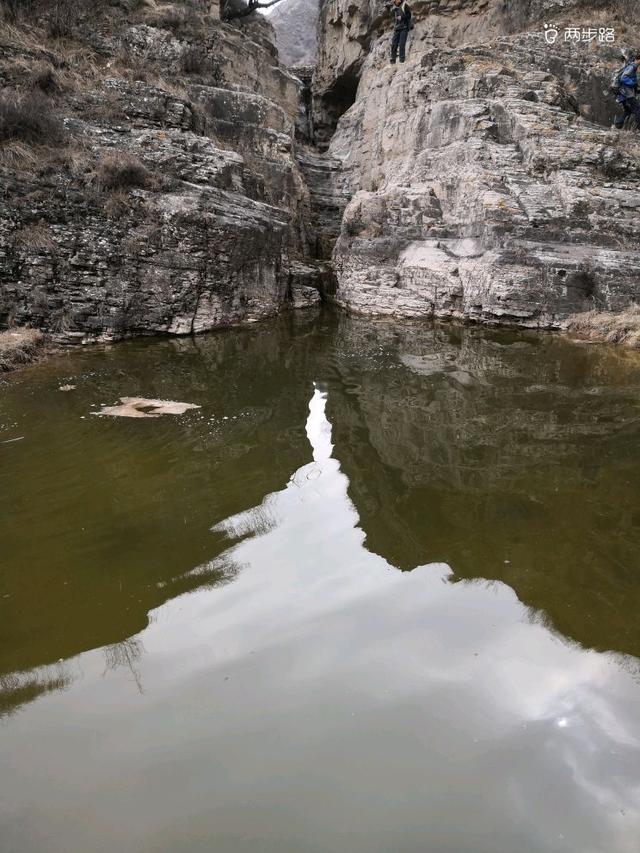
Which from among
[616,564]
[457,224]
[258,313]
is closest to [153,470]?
[616,564]

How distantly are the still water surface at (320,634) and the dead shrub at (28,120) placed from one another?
8.36 meters

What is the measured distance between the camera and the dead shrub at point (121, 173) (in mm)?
11523

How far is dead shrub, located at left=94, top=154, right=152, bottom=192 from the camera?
11523 millimetres

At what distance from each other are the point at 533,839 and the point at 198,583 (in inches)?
91.4

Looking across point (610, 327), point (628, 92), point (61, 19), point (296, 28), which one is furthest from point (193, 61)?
point (296, 28)

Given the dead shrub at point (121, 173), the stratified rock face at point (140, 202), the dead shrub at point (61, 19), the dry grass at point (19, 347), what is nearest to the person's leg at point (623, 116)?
the stratified rock face at point (140, 202)

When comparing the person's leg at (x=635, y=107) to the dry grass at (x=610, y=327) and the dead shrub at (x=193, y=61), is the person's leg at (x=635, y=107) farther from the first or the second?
the dead shrub at (x=193, y=61)

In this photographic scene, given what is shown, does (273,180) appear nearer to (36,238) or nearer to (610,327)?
(36,238)

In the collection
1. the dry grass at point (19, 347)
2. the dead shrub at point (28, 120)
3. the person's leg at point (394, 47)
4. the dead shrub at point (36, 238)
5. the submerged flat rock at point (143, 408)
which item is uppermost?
the person's leg at point (394, 47)

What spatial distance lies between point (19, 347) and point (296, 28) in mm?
61194

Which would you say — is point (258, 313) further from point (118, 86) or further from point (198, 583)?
point (198, 583)

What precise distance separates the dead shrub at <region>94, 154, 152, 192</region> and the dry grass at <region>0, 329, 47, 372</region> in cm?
395

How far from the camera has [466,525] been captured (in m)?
4.21

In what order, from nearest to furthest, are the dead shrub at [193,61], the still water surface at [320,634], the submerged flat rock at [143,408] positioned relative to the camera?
the still water surface at [320,634] → the submerged flat rock at [143,408] → the dead shrub at [193,61]
